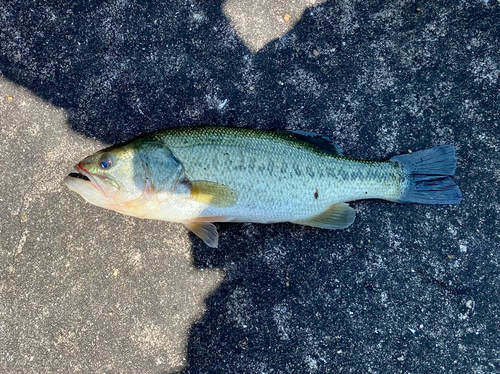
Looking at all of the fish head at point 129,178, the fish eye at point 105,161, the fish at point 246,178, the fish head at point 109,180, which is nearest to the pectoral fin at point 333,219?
the fish at point 246,178

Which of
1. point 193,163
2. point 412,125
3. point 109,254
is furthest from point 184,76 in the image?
point 412,125

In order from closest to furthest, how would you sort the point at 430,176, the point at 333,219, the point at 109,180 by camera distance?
the point at 109,180
the point at 333,219
the point at 430,176

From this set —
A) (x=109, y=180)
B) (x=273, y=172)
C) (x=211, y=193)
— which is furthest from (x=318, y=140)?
(x=109, y=180)

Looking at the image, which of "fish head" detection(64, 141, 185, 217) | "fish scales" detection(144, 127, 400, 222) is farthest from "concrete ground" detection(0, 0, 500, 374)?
"fish head" detection(64, 141, 185, 217)

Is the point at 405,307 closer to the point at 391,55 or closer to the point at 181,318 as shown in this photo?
the point at 181,318

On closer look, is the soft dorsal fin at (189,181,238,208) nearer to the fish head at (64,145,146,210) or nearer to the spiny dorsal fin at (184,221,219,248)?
the spiny dorsal fin at (184,221,219,248)

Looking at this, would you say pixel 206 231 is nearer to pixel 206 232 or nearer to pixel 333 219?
pixel 206 232
